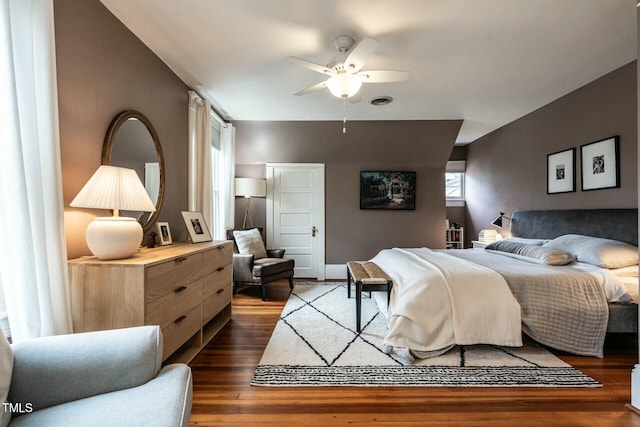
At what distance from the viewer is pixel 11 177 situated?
4.14 feet

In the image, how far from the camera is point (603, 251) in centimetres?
252

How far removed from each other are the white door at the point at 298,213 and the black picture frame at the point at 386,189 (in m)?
0.77

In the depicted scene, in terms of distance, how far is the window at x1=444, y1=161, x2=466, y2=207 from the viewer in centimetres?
585

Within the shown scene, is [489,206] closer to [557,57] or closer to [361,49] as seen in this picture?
[557,57]

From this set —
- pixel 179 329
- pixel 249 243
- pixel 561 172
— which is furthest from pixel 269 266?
pixel 561 172

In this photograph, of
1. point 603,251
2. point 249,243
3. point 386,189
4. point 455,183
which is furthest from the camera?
point 455,183

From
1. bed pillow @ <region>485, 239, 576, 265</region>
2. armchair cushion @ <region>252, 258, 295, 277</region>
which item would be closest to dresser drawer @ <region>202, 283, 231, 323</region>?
armchair cushion @ <region>252, 258, 295, 277</region>

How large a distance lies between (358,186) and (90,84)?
150 inches

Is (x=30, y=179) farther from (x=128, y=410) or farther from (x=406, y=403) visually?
(x=406, y=403)

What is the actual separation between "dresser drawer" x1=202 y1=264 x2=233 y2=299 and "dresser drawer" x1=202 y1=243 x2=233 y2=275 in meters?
0.05

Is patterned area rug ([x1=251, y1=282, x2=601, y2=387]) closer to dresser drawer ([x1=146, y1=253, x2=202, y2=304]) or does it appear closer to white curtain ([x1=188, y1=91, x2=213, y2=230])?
dresser drawer ([x1=146, y1=253, x2=202, y2=304])

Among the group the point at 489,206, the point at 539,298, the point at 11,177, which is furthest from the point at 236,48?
the point at 489,206

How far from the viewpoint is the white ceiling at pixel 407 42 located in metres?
2.02

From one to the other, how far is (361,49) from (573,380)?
277cm
